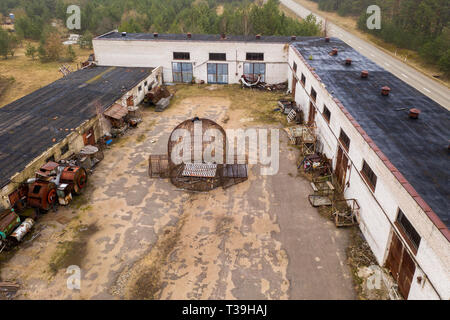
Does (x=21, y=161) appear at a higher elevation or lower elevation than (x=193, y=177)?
higher

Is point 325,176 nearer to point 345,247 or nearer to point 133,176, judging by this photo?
point 345,247

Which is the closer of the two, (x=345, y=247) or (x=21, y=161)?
(x=345, y=247)

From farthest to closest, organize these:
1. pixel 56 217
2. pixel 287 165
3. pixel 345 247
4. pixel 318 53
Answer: pixel 318 53, pixel 287 165, pixel 56 217, pixel 345 247

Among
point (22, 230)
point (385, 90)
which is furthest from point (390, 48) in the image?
point (22, 230)

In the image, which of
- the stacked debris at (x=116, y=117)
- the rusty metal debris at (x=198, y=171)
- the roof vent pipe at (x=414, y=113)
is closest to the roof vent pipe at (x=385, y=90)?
the roof vent pipe at (x=414, y=113)

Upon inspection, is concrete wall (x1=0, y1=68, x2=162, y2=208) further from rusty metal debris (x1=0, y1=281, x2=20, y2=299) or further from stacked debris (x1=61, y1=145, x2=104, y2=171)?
rusty metal debris (x1=0, y1=281, x2=20, y2=299)

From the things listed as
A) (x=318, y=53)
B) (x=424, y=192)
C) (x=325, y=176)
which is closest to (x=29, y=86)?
(x=318, y=53)

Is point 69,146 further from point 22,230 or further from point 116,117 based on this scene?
point 22,230
